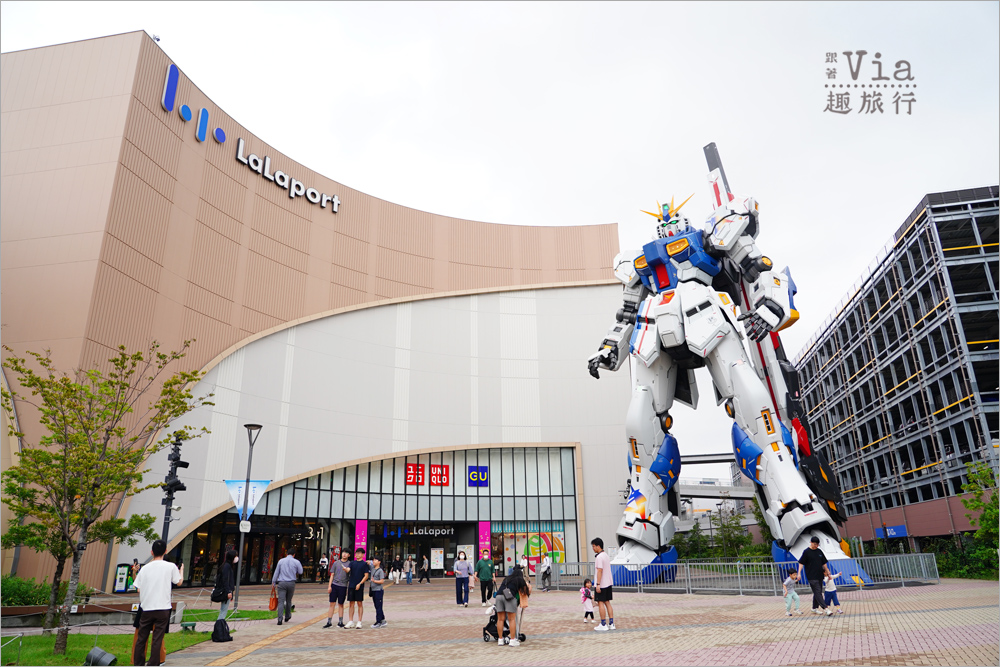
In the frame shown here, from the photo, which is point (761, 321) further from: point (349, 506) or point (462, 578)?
point (349, 506)

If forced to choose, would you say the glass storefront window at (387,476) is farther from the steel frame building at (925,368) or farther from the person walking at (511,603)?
the steel frame building at (925,368)

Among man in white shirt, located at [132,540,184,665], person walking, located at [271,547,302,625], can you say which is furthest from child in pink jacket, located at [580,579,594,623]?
man in white shirt, located at [132,540,184,665]

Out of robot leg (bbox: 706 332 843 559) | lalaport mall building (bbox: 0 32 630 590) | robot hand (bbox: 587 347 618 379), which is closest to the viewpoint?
robot leg (bbox: 706 332 843 559)

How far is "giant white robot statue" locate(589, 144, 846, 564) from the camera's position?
18812mm

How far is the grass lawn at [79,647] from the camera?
9.07 metres

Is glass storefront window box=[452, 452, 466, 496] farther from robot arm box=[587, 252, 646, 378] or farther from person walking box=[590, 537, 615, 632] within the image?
person walking box=[590, 537, 615, 632]

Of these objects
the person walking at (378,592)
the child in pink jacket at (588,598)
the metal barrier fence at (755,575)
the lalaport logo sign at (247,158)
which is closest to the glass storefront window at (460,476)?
the lalaport logo sign at (247,158)

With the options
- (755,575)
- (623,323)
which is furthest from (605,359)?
(755,575)

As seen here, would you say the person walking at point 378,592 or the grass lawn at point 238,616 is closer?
the person walking at point 378,592

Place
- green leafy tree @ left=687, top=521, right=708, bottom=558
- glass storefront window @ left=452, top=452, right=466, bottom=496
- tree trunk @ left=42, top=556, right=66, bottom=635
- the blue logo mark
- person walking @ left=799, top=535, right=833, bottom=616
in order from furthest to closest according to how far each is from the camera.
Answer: green leafy tree @ left=687, top=521, right=708, bottom=558 < glass storefront window @ left=452, top=452, right=466, bottom=496 < the blue logo mark < person walking @ left=799, top=535, right=833, bottom=616 < tree trunk @ left=42, top=556, right=66, bottom=635

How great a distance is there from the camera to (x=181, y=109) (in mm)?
29953

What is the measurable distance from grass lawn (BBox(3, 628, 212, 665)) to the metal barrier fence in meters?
12.2

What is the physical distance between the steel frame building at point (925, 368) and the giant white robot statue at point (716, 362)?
17.4 m

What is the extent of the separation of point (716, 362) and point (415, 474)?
21.9 meters
